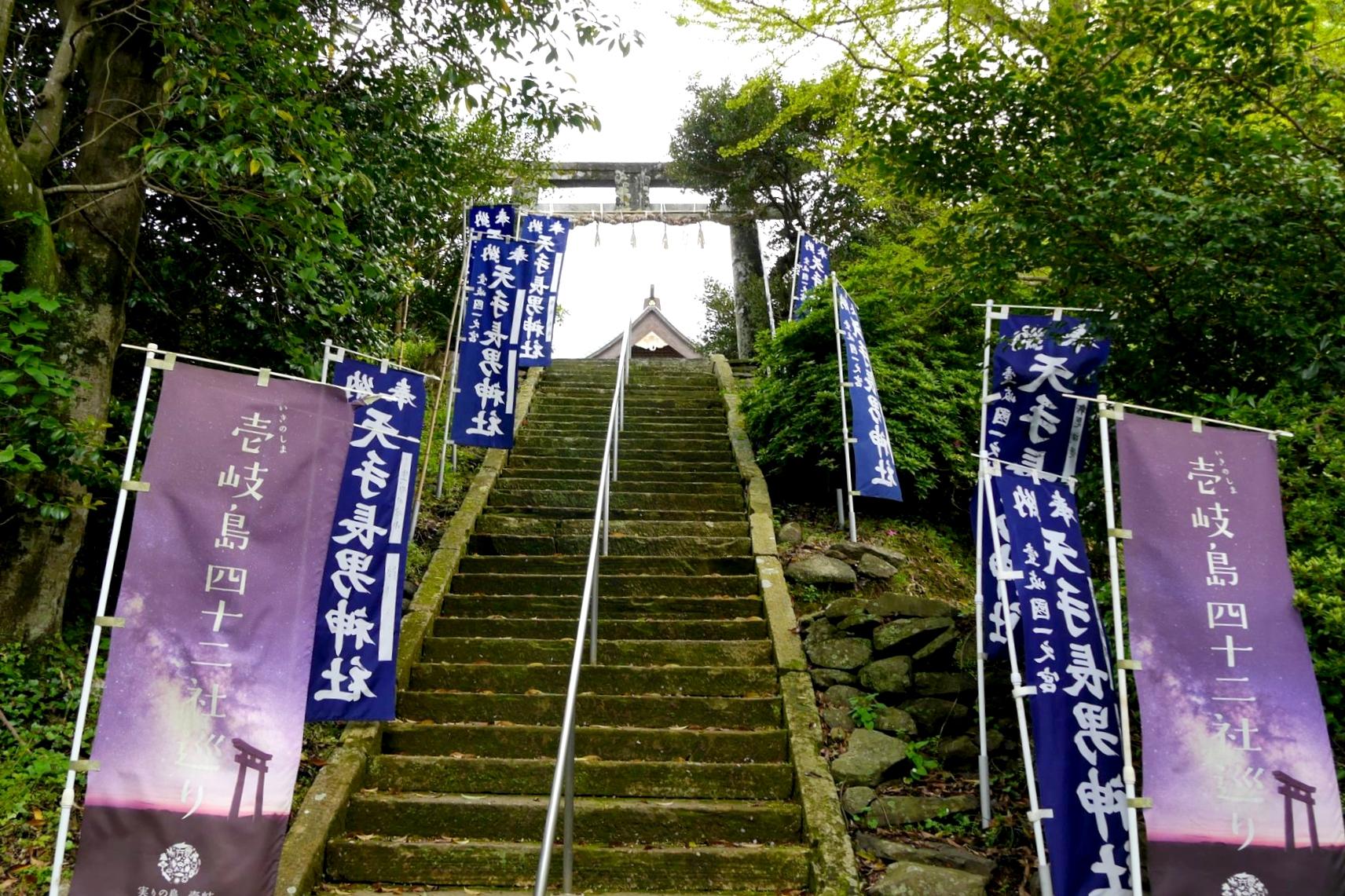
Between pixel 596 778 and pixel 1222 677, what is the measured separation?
10.2ft

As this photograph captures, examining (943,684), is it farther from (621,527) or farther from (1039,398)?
(621,527)

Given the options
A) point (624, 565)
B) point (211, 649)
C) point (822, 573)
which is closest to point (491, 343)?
point (624, 565)

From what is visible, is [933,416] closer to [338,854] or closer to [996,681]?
[996,681]

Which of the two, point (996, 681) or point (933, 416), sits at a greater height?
point (933, 416)

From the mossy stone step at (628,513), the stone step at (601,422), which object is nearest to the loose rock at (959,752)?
the mossy stone step at (628,513)

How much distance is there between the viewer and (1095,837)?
3758 millimetres

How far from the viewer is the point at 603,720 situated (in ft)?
17.8

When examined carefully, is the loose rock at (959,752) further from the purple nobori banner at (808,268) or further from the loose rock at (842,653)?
the purple nobori banner at (808,268)

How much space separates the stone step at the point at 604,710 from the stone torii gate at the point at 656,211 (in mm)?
12209

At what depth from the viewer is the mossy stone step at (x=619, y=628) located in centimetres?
632

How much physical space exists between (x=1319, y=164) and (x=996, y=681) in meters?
3.18

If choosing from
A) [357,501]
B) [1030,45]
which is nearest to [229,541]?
[357,501]

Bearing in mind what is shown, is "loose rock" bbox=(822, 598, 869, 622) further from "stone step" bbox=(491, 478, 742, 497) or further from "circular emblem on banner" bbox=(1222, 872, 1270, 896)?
"circular emblem on banner" bbox=(1222, 872, 1270, 896)

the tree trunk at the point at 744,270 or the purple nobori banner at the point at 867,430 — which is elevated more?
the tree trunk at the point at 744,270
